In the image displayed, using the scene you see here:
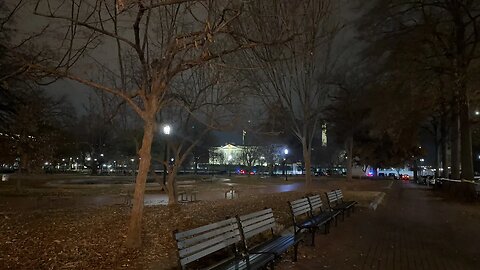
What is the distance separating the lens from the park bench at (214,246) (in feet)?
17.3

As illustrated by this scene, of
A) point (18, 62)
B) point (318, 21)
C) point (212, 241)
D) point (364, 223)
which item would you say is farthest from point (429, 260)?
point (318, 21)

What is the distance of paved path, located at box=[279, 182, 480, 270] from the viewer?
7.45 meters

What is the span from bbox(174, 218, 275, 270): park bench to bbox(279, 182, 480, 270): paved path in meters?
1.01

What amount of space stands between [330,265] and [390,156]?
48221mm

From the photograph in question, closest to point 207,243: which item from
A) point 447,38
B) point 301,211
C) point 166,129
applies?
point 301,211

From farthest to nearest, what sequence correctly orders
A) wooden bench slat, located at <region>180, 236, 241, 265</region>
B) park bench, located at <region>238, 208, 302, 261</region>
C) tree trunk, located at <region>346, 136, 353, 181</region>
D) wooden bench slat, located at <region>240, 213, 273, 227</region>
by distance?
tree trunk, located at <region>346, 136, 353, 181</region> < wooden bench slat, located at <region>240, 213, 273, 227</region> < park bench, located at <region>238, 208, 302, 261</region> < wooden bench slat, located at <region>180, 236, 241, 265</region>

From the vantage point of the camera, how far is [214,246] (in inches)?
237

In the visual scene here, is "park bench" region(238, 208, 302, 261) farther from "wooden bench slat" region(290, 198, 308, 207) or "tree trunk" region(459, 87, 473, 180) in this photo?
"tree trunk" region(459, 87, 473, 180)

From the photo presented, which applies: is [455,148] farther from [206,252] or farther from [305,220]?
[206,252]

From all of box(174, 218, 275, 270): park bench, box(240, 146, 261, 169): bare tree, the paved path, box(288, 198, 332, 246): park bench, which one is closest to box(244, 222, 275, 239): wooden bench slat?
box(174, 218, 275, 270): park bench

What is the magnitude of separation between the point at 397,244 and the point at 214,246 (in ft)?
15.9

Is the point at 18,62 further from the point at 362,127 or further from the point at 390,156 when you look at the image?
the point at 390,156

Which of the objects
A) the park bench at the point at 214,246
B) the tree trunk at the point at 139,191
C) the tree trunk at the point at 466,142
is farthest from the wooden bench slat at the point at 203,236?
the tree trunk at the point at 466,142

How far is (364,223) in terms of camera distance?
1265 centimetres
